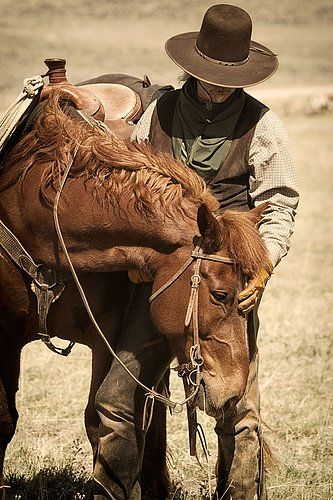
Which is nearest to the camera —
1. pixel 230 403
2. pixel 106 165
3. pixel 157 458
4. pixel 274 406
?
pixel 230 403

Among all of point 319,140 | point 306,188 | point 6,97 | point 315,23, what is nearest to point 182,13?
point 315,23

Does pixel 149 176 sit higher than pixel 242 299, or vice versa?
pixel 149 176

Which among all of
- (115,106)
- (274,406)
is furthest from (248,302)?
(274,406)

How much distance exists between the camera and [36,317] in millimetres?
4254

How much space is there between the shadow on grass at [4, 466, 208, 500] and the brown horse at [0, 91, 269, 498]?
1.03 m

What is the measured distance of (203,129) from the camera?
13.9ft

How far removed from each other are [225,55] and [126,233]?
102 cm

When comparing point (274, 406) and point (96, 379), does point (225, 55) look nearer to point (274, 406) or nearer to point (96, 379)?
point (96, 379)

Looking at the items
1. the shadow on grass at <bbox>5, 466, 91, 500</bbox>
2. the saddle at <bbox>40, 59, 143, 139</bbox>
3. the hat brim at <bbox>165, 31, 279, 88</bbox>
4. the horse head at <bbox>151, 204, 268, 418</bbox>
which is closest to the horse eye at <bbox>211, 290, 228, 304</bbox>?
the horse head at <bbox>151, 204, 268, 418</bbox>

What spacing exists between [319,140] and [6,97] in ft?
26.9

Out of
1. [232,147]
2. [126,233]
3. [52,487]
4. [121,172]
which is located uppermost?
[232,147]

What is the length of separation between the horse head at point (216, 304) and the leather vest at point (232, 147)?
48 cm

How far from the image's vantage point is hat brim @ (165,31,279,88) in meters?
4.04

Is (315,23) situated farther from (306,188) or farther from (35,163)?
(35,163)
